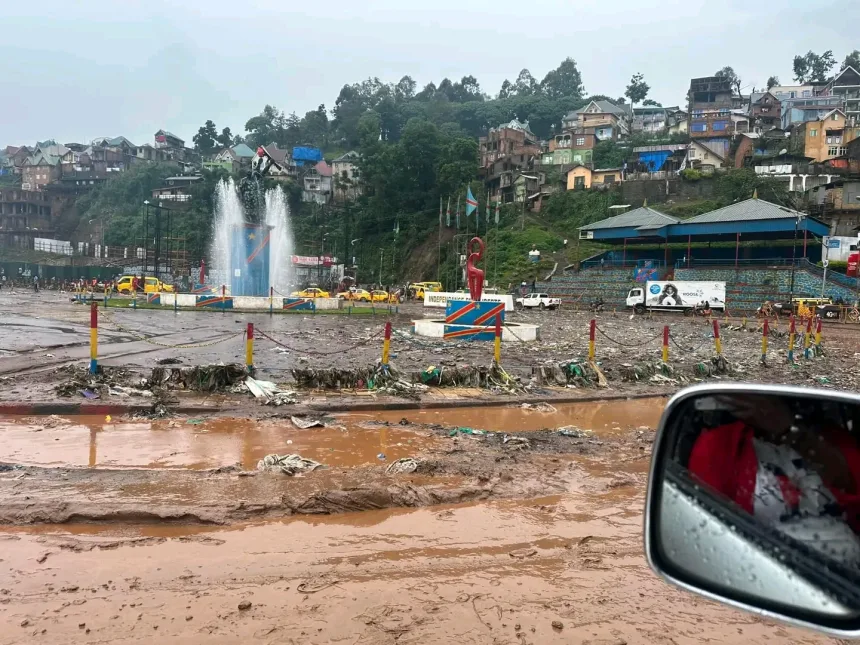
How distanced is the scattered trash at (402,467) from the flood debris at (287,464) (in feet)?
2.30

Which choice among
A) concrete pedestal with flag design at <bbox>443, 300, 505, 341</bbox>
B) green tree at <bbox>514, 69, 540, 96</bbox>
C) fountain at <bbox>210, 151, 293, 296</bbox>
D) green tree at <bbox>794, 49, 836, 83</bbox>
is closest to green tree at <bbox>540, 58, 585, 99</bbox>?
green tree at <bbox>514, 69, 540, 96</bbox>

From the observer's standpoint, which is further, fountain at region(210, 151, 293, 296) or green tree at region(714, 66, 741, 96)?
green tree at region(714, 66, 741, 96)

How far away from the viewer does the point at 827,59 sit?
117 m

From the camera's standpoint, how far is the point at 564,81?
132 m

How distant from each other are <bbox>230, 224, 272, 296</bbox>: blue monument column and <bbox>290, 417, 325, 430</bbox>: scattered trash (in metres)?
33.4

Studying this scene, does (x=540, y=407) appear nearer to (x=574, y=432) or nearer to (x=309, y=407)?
(x=574, y=432)

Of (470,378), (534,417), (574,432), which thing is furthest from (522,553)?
(470,378)

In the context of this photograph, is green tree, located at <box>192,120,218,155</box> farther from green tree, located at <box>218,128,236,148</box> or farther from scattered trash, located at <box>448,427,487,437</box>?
scattered trash, located at <box>448,427,487,437</box>

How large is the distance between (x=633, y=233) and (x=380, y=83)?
111m

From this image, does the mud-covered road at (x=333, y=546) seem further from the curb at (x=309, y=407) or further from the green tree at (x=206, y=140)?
the green tree at (x=206, y=140)

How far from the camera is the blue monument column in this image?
39.2 m

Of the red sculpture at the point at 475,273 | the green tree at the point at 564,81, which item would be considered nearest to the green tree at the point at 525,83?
the green tree at the point at 564,81

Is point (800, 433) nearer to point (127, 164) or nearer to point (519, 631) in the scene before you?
point (519, 631)

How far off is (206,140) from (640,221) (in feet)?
338
